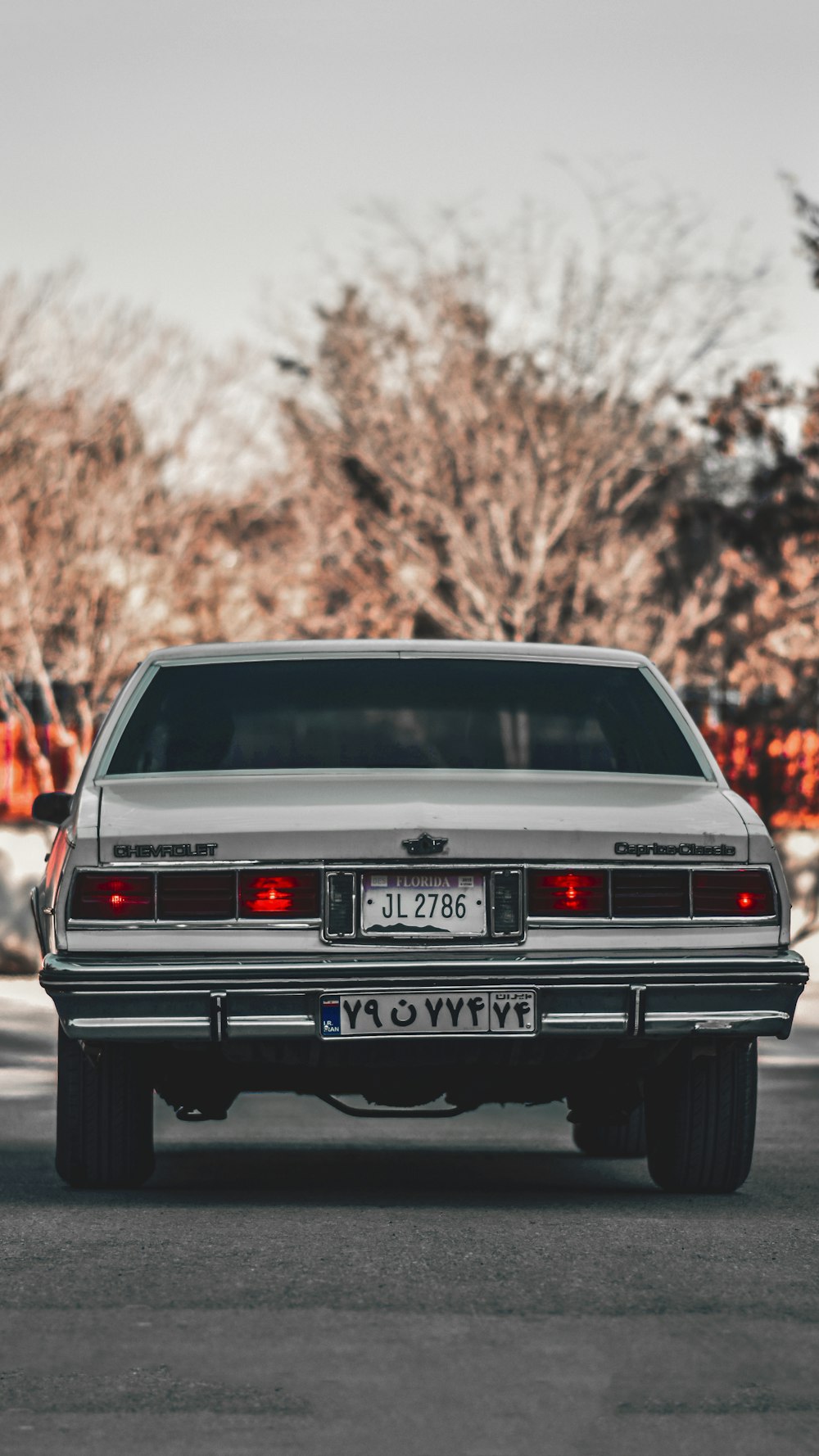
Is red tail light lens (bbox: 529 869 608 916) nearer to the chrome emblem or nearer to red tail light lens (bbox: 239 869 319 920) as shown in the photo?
the chrome emblem

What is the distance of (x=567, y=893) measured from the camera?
257 inches

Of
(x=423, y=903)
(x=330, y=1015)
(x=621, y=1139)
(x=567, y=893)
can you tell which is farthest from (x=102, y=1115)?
(x=621, y=1139)

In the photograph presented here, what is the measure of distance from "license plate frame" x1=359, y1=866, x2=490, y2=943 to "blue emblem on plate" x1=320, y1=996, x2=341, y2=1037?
222 millimetres

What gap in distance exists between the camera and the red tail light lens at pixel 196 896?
21.2 feet

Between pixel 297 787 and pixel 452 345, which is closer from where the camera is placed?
pixel 297 787

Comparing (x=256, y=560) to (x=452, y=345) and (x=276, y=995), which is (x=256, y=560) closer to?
(x=452, y=345)

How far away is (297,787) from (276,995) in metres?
0.65

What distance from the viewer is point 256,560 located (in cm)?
3766

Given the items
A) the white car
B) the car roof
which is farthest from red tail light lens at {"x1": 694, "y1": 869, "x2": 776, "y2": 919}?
the car roof

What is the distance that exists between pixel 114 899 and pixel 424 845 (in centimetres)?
91

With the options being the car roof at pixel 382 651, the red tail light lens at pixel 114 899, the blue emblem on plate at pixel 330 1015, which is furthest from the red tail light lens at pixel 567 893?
the car roof at pixel 382 651

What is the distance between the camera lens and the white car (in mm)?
6422

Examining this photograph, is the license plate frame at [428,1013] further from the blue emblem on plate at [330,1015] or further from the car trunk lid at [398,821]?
the car trunk lid at [398,821]

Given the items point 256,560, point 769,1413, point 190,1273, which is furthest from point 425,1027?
point 256,560
